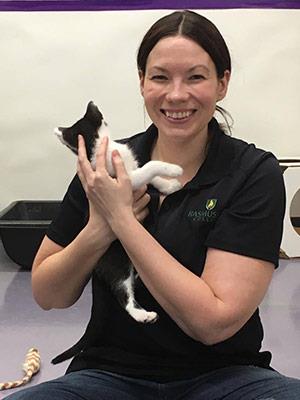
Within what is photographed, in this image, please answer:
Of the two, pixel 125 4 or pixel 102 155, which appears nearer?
pixel 102 155

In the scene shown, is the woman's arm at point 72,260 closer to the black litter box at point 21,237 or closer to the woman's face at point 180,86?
the woman's face at point 180,86

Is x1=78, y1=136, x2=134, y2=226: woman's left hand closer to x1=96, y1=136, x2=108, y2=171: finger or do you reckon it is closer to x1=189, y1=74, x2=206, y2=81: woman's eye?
x1=96, y1=136, x2=108, y2=171: finger

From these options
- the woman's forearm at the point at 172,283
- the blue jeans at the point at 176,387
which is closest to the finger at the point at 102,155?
the woman's forearm at the point at 172,283

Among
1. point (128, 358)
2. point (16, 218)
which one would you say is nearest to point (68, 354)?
point (128, 358)

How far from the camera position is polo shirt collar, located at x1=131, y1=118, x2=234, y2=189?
1.12 m

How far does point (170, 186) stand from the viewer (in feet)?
3.67

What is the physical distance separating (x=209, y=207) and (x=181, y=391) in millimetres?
341

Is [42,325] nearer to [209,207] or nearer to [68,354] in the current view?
[68,354]

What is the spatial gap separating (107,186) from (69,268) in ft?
0.64

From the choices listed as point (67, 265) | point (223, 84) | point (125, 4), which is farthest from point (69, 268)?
point (125, 4)

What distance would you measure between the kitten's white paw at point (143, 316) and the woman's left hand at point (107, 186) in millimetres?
168

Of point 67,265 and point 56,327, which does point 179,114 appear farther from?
point 56,327

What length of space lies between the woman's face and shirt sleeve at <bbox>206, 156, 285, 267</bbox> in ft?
0.51

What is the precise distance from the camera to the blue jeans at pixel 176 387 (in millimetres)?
1015
